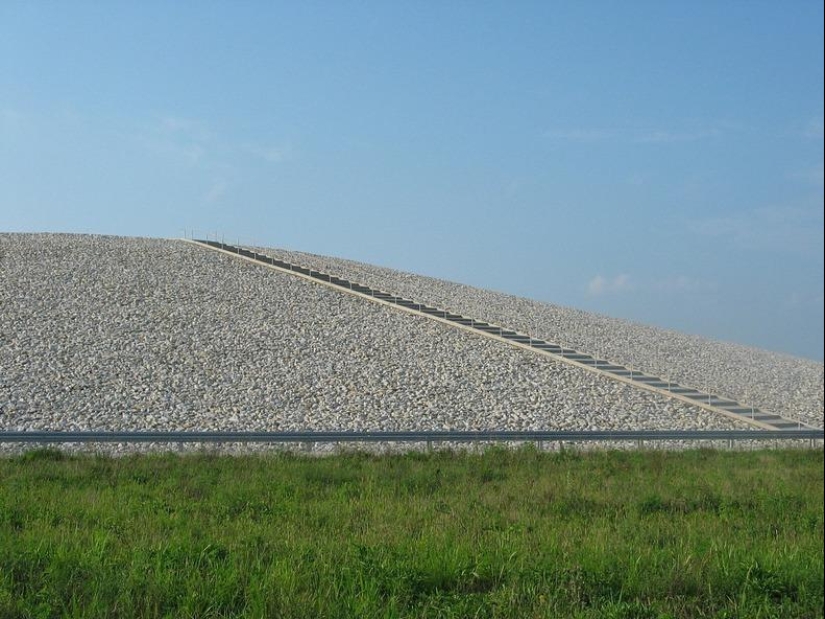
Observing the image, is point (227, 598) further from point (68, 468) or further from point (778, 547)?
point (68, 468)

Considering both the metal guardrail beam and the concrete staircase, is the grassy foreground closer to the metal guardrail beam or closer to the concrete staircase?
the metal guardrail beam

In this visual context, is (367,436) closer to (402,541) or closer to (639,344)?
(402,541)

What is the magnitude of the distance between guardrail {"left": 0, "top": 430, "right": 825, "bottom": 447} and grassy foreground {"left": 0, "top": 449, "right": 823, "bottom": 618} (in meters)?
2.40

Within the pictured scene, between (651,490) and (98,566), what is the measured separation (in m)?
8.99

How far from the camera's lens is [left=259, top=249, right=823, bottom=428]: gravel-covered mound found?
3494cm

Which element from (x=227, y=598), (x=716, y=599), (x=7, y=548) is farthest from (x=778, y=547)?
(x=7, y=548)

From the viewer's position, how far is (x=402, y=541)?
31.6 feet

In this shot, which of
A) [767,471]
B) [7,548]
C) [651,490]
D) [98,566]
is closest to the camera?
[98,566]

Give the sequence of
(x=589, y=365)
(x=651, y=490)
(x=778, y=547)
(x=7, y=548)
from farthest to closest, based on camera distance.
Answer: (x=589, y=365) → (x=651, y=490) → (x=778, y=547) → (x=7, y=548)

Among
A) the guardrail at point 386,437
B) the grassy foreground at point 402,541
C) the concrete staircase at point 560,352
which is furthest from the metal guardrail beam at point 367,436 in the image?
the concrete staircase at point 560,352

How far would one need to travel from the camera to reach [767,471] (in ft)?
55.6

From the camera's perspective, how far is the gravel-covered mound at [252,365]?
1004 inches

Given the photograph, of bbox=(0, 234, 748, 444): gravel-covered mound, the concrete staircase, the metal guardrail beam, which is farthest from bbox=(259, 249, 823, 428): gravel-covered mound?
the metal guardrail beam

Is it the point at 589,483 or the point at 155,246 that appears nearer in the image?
the point at 589,483
